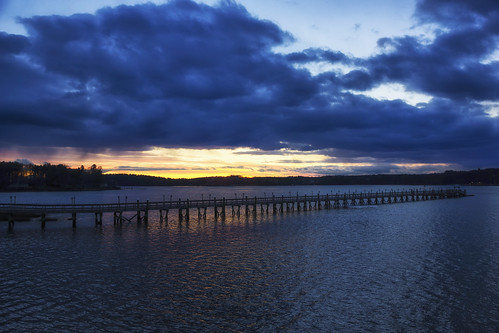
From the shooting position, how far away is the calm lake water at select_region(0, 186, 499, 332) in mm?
16844

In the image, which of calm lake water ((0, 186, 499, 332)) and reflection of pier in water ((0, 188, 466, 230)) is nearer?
calm lake water ((0, 186, 499, 332))

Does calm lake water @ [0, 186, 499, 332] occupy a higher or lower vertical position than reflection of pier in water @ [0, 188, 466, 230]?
lower

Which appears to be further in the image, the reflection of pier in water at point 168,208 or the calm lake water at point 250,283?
the reflection of pier in water at point 168,208

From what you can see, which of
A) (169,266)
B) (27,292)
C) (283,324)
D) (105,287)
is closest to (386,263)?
(283,324)

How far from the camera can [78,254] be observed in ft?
102

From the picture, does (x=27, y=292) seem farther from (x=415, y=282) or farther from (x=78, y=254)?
(x=415, y=282)

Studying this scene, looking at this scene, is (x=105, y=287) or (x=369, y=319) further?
(x=105, y=287)

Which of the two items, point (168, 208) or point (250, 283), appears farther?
point (168, 208)

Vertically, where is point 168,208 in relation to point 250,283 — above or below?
above

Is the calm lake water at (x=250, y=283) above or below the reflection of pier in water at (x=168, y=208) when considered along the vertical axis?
below

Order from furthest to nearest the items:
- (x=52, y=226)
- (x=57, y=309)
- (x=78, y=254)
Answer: (x=52, y=226) < (x=78, y=254) < (x=57, y=309)

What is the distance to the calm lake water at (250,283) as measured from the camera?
16844 mm

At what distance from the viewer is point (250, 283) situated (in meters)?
22.8

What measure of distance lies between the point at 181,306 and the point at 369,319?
378 inches
